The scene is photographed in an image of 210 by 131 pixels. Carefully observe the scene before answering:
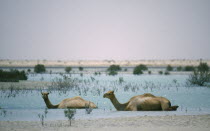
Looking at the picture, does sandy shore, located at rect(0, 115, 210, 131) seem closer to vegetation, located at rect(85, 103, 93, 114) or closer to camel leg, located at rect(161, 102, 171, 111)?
camel leg, located at rect(161, 102, 171, 111)

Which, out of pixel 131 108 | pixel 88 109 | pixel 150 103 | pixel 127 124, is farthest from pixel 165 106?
pixel 127 124

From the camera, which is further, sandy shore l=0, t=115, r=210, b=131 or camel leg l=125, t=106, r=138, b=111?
camel leg l=125, t=106, r=138, b=111

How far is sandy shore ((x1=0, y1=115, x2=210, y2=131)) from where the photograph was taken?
10703 mm

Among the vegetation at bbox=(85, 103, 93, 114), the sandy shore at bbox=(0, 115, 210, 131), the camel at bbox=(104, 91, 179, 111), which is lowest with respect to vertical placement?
the sandy shore at bbox=(0, 115, 210, 131)

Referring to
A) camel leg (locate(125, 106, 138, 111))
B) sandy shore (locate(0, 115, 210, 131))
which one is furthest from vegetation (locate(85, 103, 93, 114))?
sandy shore (locate(0, 115, 210, 131))

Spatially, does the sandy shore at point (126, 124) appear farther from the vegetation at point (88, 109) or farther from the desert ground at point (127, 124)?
the vegetation at point (88, 109)

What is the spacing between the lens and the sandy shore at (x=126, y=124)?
1070 cm

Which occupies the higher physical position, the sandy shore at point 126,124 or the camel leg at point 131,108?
the camel leg at point 131,108

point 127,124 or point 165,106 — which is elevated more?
point 165,106

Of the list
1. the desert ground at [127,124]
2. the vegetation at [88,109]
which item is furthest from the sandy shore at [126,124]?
the vegetation at [88,109]

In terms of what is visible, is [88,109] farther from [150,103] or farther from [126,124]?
[126,124]

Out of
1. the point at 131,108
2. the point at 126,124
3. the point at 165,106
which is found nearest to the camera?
the point at 126,124

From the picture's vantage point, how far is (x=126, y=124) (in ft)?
37.8

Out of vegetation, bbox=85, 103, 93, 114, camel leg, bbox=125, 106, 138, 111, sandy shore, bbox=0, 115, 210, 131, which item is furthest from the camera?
camel leg, bbox=125, 106, 138, 111
